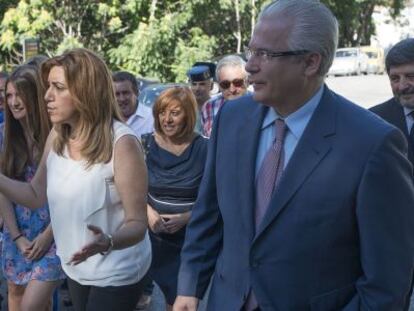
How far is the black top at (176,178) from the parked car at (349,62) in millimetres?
41197

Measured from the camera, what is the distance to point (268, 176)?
2297 millimetres

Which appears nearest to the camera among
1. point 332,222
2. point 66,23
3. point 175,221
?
point 332,222

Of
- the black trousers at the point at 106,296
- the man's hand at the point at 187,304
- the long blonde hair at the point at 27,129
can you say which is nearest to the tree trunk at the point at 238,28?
the long blonde hair at the point at 27,129

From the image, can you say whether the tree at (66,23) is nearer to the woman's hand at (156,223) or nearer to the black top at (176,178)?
the black top at (176,178)

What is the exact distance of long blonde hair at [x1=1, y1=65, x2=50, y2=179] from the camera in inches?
153

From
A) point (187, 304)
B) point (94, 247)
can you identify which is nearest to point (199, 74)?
point (94, 247)

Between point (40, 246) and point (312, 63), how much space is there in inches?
84.3

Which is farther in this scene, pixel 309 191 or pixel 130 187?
pixel 130 187

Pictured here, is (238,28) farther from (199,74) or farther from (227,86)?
(227,86)

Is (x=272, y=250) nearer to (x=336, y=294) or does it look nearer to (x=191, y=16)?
(x=336, y=294)

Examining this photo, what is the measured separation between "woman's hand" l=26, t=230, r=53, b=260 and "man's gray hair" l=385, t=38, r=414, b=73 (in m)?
2.06

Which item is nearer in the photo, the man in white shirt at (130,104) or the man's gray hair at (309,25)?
the man's gray hair at (309,25)

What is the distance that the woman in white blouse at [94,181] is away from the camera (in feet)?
9.77

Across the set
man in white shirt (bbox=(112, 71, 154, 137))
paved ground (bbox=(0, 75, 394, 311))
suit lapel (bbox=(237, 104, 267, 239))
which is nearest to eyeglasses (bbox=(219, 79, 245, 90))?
man in white shirt (bbox=(112, 71, 154, 137))
